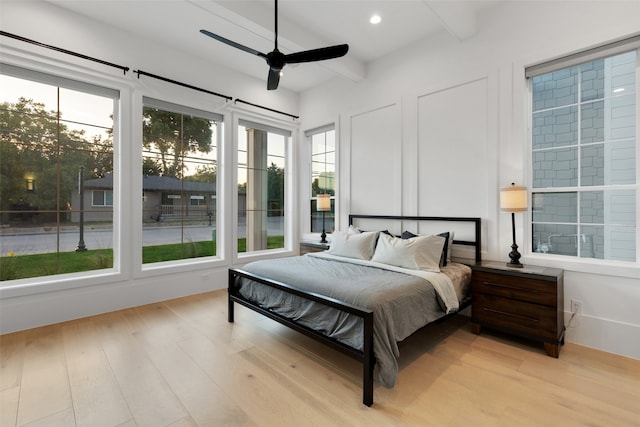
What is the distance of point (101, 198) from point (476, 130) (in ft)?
14.3

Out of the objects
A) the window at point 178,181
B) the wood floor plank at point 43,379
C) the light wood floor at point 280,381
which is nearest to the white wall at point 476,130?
the light wood floor at point 280,381

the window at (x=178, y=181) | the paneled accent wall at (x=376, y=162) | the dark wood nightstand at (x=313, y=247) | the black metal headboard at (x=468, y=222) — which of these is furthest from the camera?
the dark wood nightstand at (x=313, y=247)

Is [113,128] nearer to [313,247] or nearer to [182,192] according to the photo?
[182,192]

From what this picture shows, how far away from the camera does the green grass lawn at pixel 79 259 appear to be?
296 centimetres

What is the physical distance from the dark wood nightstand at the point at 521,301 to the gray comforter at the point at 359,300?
0.51 metres

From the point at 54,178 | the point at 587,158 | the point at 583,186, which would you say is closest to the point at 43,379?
the point at 54,178

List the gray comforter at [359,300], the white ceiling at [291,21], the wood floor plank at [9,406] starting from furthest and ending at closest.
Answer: the white ceiling at [291,21]
the gray comforter at [359,300]
the wood floor plank at [9,406]

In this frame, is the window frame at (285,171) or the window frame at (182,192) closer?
the window frame at (182,192)

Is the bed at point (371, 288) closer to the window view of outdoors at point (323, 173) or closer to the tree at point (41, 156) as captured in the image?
the window view of outdoors at point (323, 173)

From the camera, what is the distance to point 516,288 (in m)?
2.53

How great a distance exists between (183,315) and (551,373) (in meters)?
3.42

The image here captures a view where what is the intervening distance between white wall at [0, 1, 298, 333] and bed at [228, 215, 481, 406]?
52.7 inches

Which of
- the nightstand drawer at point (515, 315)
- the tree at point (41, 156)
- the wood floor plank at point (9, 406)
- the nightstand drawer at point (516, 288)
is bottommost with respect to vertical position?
the wood floor plank at point (9, 406)

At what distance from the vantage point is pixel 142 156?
3648mm
